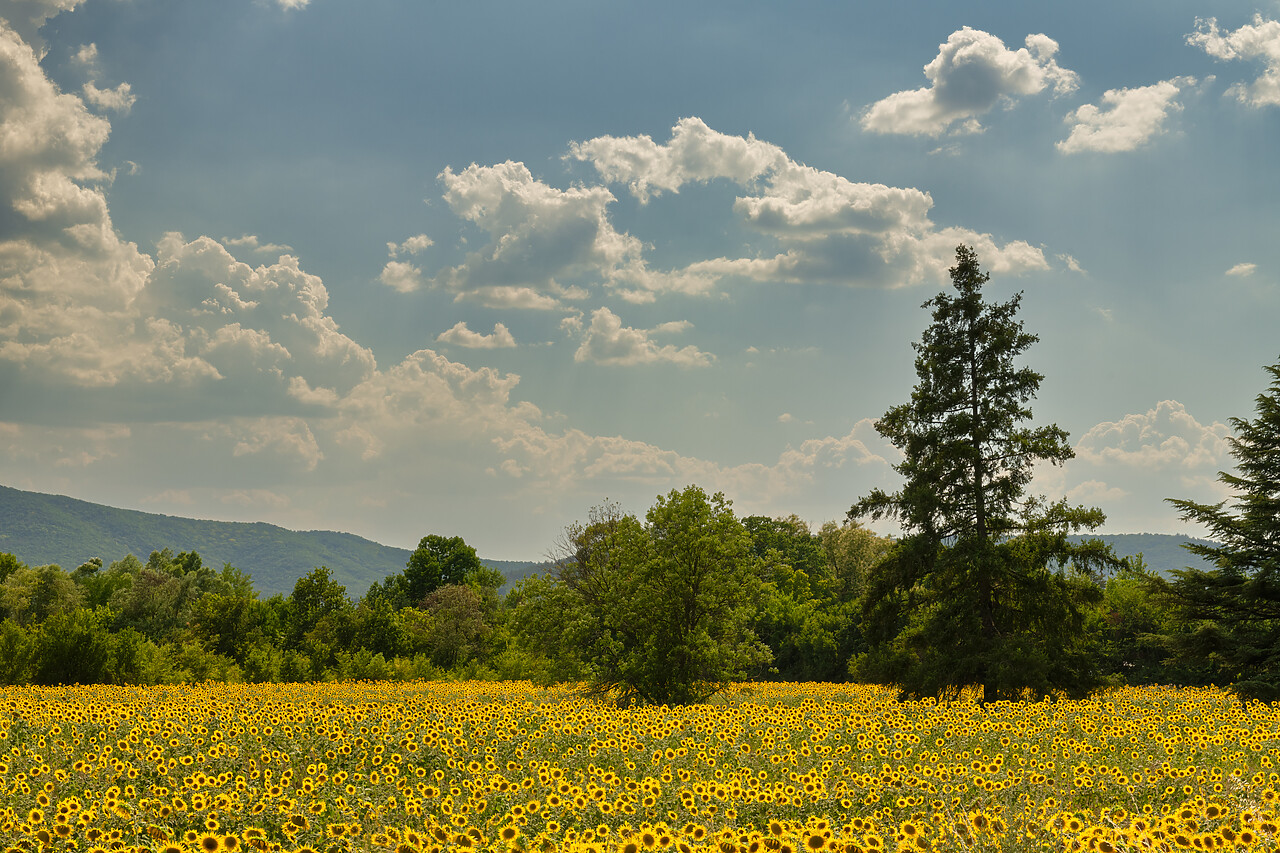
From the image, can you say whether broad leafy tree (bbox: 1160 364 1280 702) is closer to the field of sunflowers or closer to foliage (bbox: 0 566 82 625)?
the field of sunflowers

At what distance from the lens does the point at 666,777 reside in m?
8.27

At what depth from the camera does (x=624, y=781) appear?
8.10 meters

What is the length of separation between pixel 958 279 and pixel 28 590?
6790cm

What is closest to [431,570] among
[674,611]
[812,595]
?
[812,595]

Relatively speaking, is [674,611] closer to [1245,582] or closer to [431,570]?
[1245,582]

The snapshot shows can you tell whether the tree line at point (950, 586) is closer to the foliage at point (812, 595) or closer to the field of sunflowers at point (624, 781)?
the foliage at point (812, 595)

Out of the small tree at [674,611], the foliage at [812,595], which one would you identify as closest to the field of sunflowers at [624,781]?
the small tree at [674,611]

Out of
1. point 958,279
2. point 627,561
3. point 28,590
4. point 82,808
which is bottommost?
point 28,590

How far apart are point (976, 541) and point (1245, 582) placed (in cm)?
684

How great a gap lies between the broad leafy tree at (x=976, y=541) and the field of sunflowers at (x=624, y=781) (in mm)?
8327

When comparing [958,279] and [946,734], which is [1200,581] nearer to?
[958,279]

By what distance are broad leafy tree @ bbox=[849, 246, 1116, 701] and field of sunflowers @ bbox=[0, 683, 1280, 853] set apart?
833 cm

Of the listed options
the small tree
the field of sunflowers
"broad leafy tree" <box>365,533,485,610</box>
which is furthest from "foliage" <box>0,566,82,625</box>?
→ the field of sunflowers

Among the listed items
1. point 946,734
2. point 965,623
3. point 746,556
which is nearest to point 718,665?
point 746,556
